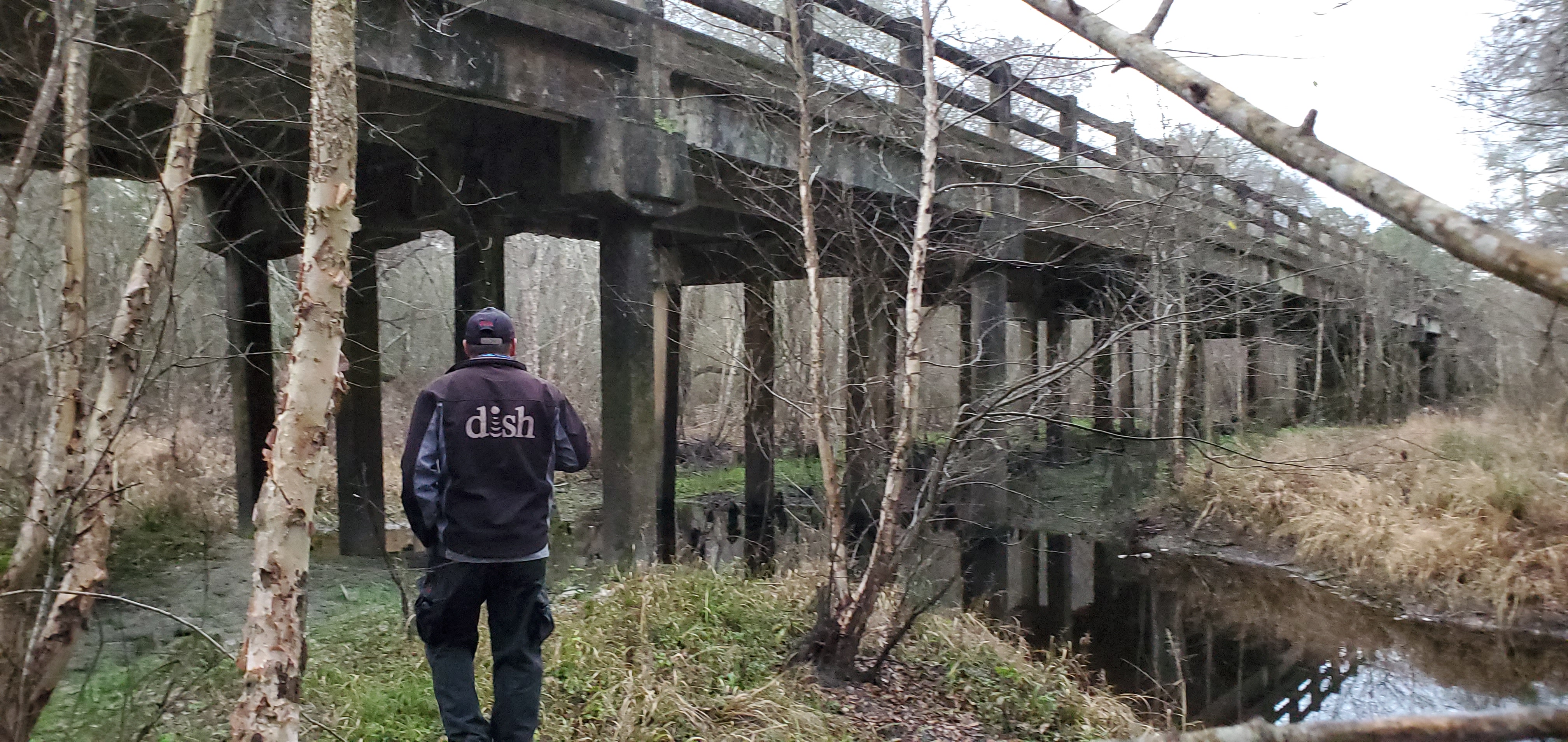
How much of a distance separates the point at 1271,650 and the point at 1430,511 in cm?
381

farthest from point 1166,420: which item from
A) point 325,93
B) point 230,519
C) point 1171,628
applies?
point 325,93

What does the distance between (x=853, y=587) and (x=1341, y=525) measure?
323 inches

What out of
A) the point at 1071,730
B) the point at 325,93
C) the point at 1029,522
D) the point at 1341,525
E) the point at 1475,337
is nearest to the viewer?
the point at 325,93

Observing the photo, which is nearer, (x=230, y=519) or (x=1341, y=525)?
(x=230, y=519)

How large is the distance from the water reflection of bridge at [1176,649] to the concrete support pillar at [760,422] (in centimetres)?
311

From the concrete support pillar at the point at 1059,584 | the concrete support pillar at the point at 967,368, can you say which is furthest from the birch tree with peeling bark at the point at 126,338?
the concrete support pillar at the point at 1059,584

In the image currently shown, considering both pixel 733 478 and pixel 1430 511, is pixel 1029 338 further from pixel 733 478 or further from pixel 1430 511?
pixel 1430 511

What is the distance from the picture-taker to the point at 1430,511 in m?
11.2

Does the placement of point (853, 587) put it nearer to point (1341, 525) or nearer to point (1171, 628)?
point (1171, 628)

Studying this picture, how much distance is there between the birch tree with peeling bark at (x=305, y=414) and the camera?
9.46 ft

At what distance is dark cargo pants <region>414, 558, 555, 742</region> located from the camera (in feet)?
11.6

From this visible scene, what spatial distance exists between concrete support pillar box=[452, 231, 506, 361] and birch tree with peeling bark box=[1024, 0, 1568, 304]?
20.0 feet

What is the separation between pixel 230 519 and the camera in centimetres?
978

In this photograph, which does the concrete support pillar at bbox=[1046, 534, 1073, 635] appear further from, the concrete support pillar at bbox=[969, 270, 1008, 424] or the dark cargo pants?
the dark cargo pants
